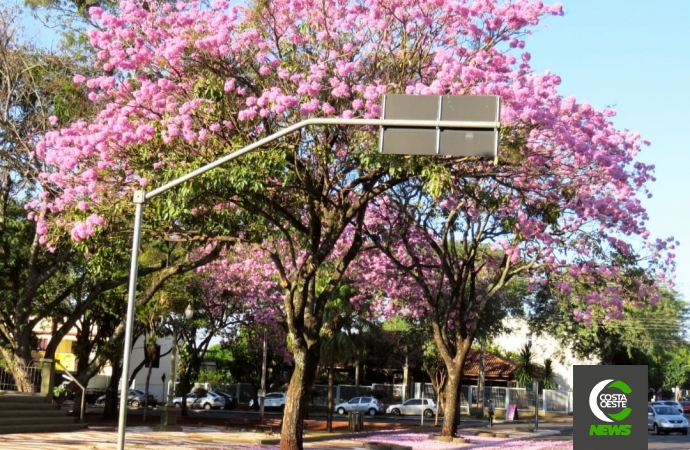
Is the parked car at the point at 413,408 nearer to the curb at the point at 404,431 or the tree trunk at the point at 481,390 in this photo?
the tree trunk at the point at 481,390

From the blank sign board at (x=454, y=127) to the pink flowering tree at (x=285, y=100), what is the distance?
4.21 m

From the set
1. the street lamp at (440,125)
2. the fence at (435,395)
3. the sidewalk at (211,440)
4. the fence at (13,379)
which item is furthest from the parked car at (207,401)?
the street lamp at (440,125)

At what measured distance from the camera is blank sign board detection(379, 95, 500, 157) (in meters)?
11.6

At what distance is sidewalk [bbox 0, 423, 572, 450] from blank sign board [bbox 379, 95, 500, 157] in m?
13.0

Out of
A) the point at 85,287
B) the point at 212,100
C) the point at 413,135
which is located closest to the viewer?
the point at 413,135

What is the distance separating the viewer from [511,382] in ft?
211

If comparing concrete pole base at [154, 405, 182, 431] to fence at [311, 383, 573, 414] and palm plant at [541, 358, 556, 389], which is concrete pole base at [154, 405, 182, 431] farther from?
palm plant at [541, 358, 556, 389]

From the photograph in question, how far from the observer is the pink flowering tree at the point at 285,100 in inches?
671

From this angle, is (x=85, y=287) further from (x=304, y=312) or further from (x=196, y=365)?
(x=304, y=312)

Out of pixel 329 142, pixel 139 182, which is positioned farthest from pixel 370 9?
pixel 139 182

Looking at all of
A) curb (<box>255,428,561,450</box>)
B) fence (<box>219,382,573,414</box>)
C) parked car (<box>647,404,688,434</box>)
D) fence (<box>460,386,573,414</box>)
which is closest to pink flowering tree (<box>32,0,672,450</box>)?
curb (<box>255,428,561,450</box>)

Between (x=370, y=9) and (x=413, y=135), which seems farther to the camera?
(x=370, y=9)

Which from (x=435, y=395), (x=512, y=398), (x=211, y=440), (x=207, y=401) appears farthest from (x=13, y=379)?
(x=512, y=398)

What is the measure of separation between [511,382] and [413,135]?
55.4m
